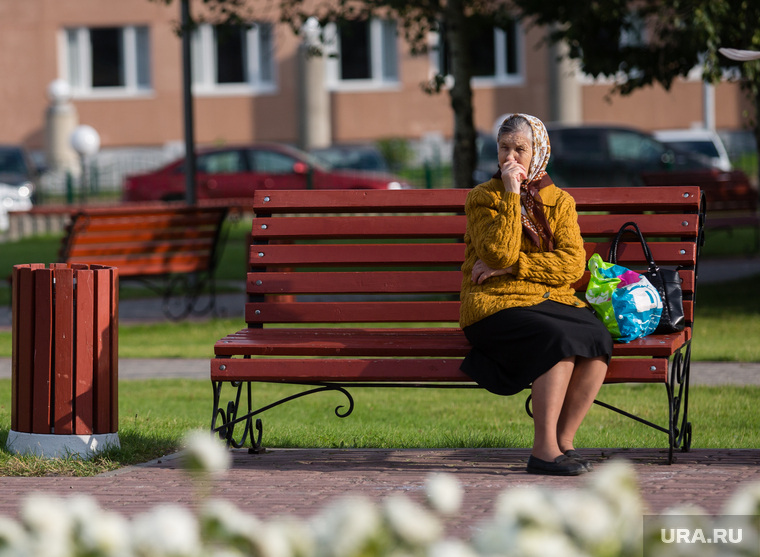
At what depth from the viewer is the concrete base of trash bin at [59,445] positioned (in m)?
5.26

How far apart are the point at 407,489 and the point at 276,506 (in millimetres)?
536

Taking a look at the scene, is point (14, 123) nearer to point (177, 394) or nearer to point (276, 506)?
point (177, 394)

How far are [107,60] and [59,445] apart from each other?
34.4 m

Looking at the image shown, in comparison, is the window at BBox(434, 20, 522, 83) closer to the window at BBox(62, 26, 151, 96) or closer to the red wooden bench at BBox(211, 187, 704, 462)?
the window at BBox(62, 26, 151, 96)

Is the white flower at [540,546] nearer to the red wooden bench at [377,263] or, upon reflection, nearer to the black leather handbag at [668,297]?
the red wooden bench at [377,263]

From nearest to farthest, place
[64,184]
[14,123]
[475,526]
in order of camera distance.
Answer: [475,526] → [64,184] → [14,123]

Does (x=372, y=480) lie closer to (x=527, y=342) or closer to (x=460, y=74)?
(x=527, y=342)

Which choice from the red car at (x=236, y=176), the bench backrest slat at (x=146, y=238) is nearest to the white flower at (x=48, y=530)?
the bench backrest slat at (x=146, y=238)

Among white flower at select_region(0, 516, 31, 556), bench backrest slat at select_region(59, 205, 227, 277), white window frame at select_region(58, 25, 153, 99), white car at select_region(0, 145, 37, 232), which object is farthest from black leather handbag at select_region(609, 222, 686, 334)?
white window frame at select_region(58, 25, 153, 99)

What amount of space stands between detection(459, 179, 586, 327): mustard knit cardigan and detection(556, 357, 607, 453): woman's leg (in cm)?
31

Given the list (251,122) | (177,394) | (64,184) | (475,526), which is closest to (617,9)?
(177,394)

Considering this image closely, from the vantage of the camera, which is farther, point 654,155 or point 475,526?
point 654,155

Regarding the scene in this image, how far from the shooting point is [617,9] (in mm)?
10953

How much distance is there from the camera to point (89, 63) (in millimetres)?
38031
